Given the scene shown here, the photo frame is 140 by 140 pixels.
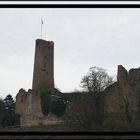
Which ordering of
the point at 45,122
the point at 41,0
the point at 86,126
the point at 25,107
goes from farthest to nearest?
the point at 25,107
the point at 45,122
the point at 86,126
the point at 41,0

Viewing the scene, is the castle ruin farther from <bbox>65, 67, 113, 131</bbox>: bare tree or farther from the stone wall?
<bbox>65, 67, 113, 131</bbox>: bare tree

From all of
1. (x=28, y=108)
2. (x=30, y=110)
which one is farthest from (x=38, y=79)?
(x=30, y=110)

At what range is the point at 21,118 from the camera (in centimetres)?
3909

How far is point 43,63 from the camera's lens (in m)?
39.1

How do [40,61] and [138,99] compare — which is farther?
[40,61]

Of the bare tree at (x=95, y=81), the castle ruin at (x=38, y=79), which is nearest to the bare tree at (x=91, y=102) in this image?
the bare tree at (x=95, y=81)

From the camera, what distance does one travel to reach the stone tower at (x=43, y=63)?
39.1m

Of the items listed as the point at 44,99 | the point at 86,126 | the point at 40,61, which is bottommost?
the point at 86,126

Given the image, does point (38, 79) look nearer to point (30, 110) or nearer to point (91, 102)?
point (30, 110)

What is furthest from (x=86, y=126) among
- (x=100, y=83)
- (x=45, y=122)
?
(x=45, y=122)

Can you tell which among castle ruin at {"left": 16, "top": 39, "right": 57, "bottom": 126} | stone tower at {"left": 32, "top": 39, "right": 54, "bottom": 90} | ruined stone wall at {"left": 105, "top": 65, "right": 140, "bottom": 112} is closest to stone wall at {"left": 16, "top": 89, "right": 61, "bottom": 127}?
castle ruin at {"left": 16, "top": 39, "right": 57, "bottom": 126}

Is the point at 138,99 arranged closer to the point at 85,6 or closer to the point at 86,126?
the point at 86,126

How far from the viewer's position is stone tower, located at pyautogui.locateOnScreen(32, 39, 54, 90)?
128 feet

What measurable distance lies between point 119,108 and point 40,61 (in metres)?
10.5
